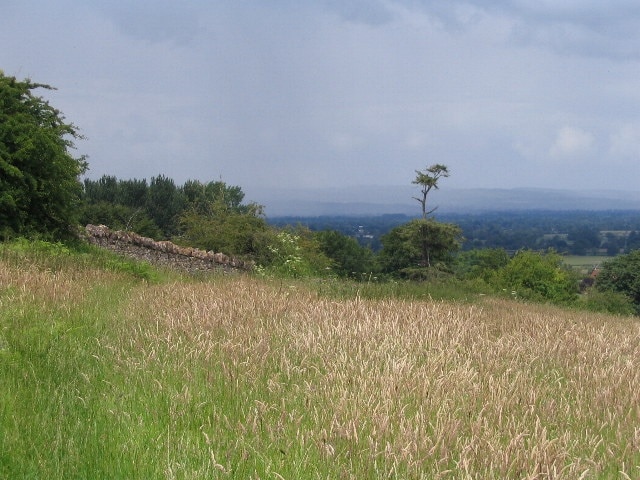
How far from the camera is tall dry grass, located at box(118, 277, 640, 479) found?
351cm

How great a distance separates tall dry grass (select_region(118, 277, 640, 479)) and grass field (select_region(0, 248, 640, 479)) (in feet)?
0.05

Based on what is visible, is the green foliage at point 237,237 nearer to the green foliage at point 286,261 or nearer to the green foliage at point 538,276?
the green foliage at point 286,261

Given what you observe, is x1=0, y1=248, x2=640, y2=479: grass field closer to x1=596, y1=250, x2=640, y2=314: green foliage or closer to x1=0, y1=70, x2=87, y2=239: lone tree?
x1=0, y1=70, x2=87, y2=239: lone tree

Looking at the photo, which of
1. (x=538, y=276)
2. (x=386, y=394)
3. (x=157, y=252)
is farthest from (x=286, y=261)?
(x=538, y=276)

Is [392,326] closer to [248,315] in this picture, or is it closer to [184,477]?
[248,315]

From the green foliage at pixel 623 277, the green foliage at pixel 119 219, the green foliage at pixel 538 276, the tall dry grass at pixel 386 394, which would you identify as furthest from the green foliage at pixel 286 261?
the green foliage at pixel 623 277

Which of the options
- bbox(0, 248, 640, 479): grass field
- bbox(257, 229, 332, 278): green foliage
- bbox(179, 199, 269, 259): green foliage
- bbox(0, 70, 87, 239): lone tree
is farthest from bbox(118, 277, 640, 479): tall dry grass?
bbox(179, 199, 269, 259): green foliage

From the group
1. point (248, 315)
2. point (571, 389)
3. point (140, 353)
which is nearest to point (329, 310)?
point (248, 315)

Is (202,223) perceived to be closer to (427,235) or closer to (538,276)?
(427,235)

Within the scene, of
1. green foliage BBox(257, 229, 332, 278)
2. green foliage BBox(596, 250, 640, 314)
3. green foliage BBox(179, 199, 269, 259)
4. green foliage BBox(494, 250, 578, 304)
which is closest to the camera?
green foliage BBox(257, 229, 332, 278)

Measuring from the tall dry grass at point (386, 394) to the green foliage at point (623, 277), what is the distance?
221 feet

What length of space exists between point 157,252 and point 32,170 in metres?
5.52

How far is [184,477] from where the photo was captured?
130 inches

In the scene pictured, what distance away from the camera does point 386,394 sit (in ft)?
14.1
